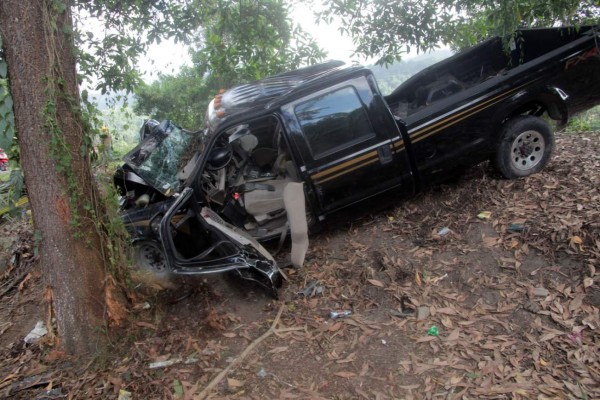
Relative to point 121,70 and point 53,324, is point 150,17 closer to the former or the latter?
point 121,70

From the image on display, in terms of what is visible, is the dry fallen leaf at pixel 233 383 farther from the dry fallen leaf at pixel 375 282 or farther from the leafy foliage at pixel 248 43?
the leafy foliage at pixel 248 43

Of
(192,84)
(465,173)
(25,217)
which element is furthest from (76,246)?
(192,84)

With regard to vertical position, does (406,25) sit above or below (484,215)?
above

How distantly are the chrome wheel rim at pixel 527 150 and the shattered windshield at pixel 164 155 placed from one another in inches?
144

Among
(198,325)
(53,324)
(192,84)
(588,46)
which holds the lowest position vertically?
(198,325)

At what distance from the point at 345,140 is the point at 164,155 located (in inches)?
80.2

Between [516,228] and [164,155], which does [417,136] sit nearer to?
→ [516,228]

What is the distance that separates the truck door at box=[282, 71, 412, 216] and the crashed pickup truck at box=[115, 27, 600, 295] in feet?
0.03

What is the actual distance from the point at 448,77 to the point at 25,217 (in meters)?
6.79

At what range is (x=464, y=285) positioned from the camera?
12.7 ft

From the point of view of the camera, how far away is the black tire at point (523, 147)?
4887mm

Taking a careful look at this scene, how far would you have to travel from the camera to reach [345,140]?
4.52 meters

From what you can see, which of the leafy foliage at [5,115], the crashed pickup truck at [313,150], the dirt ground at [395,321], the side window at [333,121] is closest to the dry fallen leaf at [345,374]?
the dirt ground at [395,321]

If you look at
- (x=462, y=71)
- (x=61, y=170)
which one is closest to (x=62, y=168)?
(x=61, y=170)
